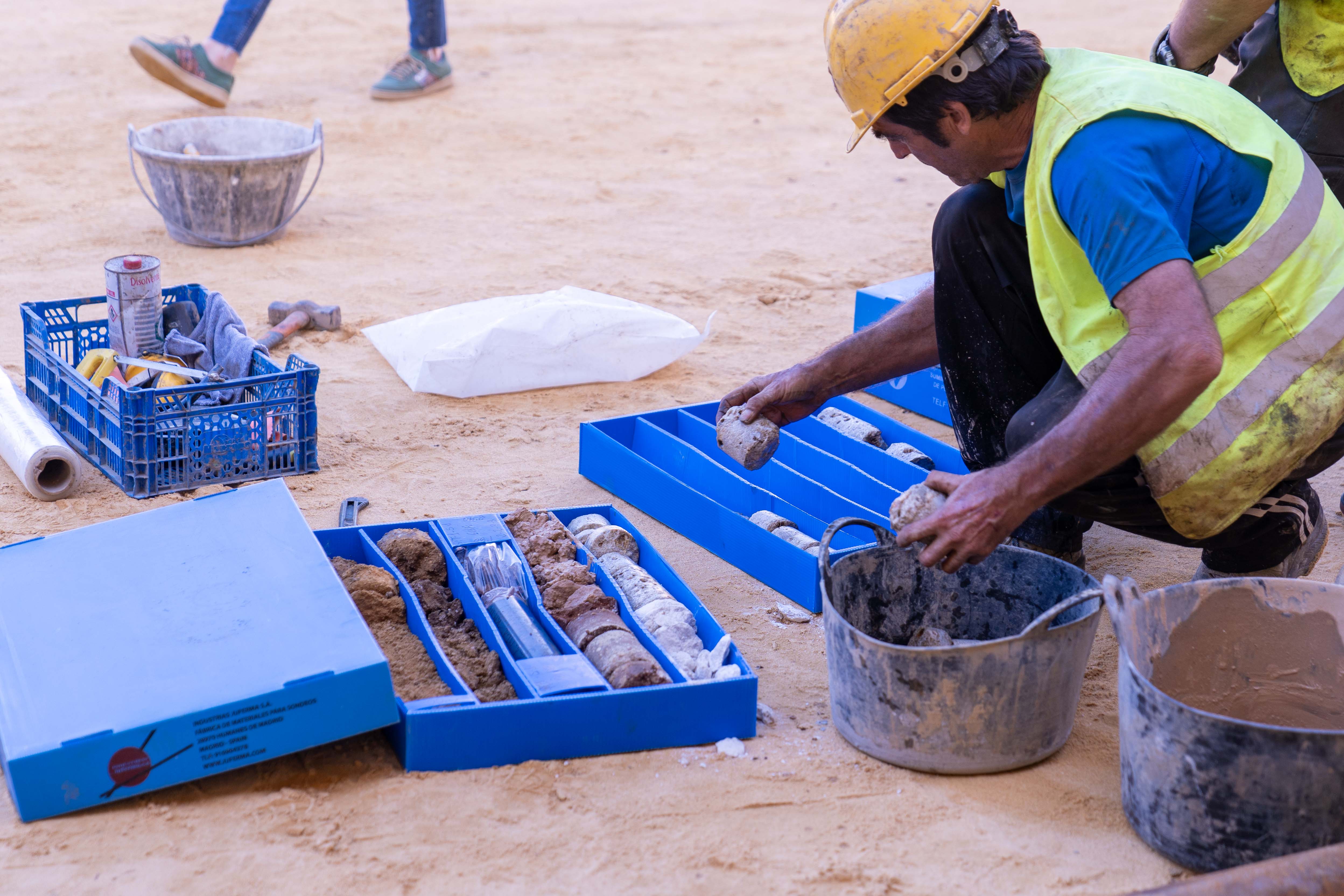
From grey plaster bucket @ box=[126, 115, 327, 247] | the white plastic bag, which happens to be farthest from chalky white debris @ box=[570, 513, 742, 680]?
grey plaster bucket @ box=[126, 115, 327, 247]

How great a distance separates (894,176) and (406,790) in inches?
259

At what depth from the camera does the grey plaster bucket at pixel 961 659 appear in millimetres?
2447

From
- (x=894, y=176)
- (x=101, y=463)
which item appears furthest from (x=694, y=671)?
(x=894, y=176)

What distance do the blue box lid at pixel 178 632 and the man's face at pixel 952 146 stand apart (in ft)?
5.09

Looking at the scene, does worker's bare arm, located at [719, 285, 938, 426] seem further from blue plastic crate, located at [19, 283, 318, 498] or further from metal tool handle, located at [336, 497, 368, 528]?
blue plastic crate, located at [19, 283, 318, 498]

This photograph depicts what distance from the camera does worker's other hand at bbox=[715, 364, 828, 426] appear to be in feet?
11.0

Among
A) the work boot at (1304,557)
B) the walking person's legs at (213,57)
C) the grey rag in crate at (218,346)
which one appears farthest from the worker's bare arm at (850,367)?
the walking person's legs at (213,57)

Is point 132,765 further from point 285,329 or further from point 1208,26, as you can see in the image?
point 1208,26

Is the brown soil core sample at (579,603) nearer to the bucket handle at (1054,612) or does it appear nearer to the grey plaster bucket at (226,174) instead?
the bucket handle at (1054,612)

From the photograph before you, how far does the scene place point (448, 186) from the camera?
7613 mm

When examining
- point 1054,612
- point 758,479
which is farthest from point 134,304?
point 1054,612

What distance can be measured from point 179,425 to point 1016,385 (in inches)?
94.5

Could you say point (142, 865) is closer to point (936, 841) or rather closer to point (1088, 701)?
point (936, 841)

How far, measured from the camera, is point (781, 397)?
336 centimetres
